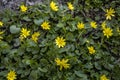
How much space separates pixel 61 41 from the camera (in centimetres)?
306

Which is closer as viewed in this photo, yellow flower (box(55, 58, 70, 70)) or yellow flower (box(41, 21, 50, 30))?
yellow flower (box(55, 58, 70, 70))

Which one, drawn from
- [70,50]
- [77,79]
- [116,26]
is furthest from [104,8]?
[77,79]

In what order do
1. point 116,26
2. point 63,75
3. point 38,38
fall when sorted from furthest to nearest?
point 116,26, point 38,38, point 63,75

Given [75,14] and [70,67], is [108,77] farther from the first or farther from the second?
[75,14]

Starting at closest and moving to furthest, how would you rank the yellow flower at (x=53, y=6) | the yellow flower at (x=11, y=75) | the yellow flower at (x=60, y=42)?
the yellow flower at (x=11, y=75), the yellow flower at (x=60, y=42), the yellow flower at (x=53, y=6)

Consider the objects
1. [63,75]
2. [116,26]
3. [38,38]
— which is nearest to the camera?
[63,75]

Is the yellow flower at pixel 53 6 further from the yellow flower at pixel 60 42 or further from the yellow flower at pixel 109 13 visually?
the yellow flower at pixel 109 13

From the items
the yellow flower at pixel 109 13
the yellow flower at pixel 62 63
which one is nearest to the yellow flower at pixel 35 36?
the yellow flower at pixel 62 63

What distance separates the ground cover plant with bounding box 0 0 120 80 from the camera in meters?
2.92

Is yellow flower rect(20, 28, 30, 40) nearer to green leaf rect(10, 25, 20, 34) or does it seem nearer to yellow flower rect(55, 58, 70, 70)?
green leaf rect(10, 25, 20, 34)

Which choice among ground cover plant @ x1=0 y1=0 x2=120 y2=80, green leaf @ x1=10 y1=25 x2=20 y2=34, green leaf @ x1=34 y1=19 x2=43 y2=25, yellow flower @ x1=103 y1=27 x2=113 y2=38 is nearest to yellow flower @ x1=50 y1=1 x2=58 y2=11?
ground cover plant @ x1=0 y1=0 x2=120 y2=80

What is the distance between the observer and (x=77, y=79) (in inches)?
115

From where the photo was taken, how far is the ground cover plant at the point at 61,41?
2.92 meters

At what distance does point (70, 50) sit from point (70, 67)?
21cm
